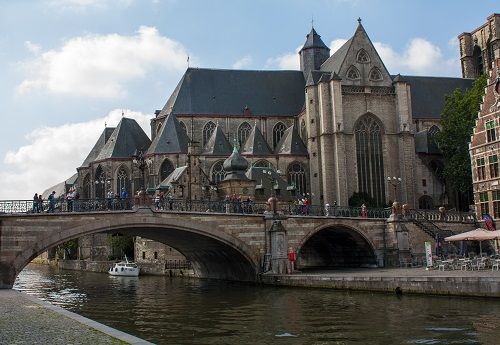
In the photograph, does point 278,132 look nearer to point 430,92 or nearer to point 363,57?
point 363,57

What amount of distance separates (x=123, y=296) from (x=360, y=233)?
15.7 meters

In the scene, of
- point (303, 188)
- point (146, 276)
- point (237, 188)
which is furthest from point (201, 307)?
point (303, 188)

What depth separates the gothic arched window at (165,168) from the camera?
59656 mm

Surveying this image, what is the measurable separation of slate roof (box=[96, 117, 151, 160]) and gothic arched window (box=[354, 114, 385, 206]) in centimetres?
2209

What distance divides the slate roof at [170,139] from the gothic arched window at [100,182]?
652cm

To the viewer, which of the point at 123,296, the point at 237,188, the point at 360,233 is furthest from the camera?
the point at 237,188

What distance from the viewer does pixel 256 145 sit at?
6219 cm

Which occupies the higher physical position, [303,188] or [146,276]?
[303,188]

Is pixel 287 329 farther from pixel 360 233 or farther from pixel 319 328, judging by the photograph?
pixel 360 233

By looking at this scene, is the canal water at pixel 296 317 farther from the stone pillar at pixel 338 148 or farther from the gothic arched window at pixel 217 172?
the gothic arched window at pixel 217 172

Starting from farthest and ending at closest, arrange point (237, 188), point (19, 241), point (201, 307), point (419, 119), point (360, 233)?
point (419, 119)
point (237, 188)
point (360, 233)
point (19, 241)
point (201, 307)

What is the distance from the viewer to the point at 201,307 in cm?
2562

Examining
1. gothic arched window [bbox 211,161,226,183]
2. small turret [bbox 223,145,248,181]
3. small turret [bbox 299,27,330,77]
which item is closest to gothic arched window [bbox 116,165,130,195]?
gothic arched window [bbox 211,161,226,183]

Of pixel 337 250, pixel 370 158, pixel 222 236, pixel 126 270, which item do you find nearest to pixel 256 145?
pixel 370 158
